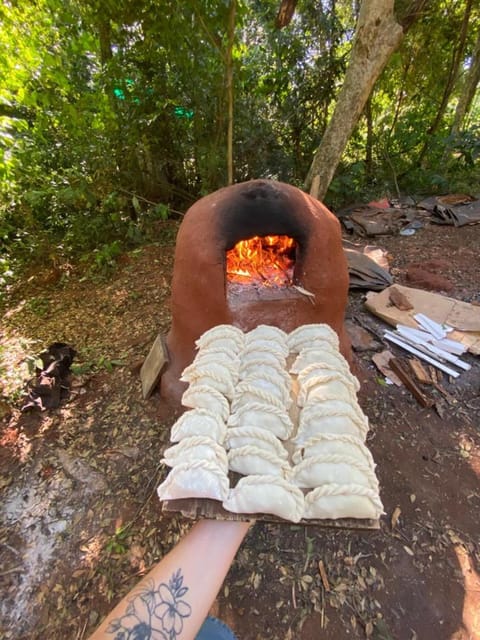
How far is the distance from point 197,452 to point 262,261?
5.70ft

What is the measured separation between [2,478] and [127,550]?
1.11m

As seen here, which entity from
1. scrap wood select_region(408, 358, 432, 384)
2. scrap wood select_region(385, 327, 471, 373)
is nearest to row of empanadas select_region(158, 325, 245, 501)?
scrap wood select_region(408, 358, 432, 384)

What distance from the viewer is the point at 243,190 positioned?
2.12 metres

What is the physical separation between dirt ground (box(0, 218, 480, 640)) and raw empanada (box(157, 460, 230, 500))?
106cm

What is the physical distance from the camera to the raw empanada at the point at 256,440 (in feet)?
4.30

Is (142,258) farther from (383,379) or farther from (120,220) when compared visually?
(383,379)

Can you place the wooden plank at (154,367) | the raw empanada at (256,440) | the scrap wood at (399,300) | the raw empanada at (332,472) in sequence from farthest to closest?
1. the scrap wood at (399,300)
2. the wooden plank at (154,367)
3. the raw empanada at (256,440)
4. the raw empanada at (332,472)

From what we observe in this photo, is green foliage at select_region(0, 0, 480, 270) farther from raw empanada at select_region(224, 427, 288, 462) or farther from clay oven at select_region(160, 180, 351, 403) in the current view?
raw empanada at select_region(224, 427, 288, 462)

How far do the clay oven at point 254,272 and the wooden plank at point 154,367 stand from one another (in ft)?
0.55

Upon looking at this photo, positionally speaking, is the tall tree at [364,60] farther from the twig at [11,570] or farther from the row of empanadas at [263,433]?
the twig at [11,570]

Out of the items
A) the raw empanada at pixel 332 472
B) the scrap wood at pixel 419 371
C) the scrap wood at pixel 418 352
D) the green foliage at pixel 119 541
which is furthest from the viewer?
the scrap wood at pixel 418 352

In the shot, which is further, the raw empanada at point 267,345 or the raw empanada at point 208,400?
the raw empanada at point 267,345

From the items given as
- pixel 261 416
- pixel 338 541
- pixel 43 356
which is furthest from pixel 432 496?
pixel 43 356

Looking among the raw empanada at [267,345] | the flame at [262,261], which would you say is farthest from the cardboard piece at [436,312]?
the raw empanada at [267,345]
